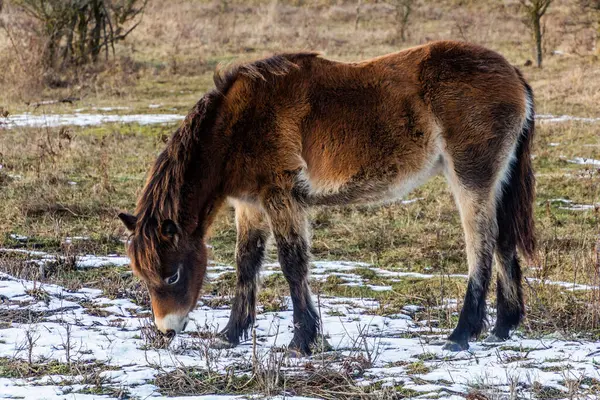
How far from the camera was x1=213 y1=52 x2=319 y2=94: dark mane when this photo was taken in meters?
5.23

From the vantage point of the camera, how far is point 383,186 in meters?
5.22

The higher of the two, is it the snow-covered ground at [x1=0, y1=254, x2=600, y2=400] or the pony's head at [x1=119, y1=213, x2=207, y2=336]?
the pony's head at [x1=119, y1=213, x2=207, y2=336]

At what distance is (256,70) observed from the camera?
5.24m

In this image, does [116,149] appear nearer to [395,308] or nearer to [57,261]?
[57,261]

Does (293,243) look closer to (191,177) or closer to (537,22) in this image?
(191,177)

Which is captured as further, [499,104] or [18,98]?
[18,98]

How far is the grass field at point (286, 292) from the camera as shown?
13.4 ft

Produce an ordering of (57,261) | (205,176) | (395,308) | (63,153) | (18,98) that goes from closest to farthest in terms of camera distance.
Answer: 1. (205,176)
2. (395,308)
3. (57,261)
4. (63,153)
5. (18,98)

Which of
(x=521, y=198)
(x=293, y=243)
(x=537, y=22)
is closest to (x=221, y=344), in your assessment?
(x=293, y=243)

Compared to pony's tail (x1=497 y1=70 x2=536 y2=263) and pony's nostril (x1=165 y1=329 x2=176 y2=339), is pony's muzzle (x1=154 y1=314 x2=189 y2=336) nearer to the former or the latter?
pony's nostril (x1=165 y1=329 x2=176 y2=339)

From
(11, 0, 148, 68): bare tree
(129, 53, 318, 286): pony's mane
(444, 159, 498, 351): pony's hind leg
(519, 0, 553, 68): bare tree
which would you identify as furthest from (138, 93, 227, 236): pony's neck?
(519, 0, 553, 68): bare tree

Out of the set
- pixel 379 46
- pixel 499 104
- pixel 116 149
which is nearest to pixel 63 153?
pixel 116 149

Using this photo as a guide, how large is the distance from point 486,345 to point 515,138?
144 cm

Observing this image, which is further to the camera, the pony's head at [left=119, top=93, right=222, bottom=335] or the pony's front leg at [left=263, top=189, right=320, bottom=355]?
the pony's front leg at [left=263, top=189, right=320, bottom=355]
